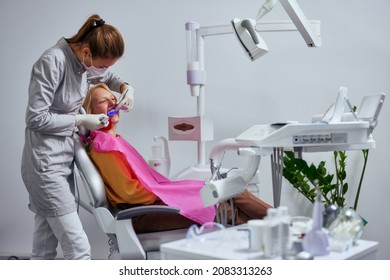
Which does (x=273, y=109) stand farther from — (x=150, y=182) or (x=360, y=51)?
(x=150, y=182)

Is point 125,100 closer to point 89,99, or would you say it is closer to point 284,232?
point 89,99

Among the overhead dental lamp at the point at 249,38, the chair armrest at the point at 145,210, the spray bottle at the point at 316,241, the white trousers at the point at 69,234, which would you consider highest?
the overhead dental lamp at the point at 249,38

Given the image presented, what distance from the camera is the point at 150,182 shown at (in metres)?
2.23

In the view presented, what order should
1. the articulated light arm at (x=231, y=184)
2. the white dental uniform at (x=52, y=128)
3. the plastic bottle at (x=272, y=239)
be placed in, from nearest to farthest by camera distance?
the plastic bottle at (x=272, y=239)
the articulated light arm at (x=231, y=184)
the white dental uniform at (x=52, y=128)

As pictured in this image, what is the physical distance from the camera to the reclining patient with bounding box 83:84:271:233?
2.13 meters

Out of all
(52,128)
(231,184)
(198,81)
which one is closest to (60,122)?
(52,128)

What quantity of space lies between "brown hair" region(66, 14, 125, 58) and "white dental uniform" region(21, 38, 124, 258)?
8 cm

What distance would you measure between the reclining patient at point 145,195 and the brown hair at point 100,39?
14.2 inches

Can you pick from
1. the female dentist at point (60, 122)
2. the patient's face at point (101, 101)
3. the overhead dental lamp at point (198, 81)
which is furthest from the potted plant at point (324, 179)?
the female dentist at point (60, 122)

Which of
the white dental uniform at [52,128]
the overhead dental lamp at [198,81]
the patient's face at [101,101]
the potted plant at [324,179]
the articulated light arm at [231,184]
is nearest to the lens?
the articulated light arm at [231,184]

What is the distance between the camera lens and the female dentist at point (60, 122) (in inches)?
76.1

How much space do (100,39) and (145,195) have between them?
0.64 metres

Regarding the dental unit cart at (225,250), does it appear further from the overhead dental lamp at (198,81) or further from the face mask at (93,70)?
the overhead dental lamp at (198,81)
